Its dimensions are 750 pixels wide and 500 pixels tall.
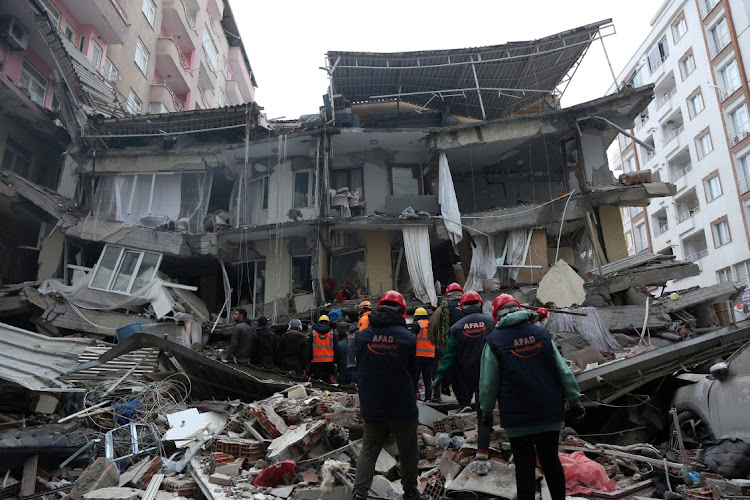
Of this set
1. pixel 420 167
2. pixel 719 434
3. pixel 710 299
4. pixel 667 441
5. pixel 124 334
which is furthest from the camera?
pixel 420 167

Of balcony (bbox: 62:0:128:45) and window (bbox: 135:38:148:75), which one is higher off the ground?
window (bbox: 135:38:148:75)

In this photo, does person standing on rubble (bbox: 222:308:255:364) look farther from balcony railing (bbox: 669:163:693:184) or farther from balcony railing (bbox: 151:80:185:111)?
balcony railing (bbox: 669:163:693:184)

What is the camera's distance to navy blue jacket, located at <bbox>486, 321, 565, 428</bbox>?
12.1 feet

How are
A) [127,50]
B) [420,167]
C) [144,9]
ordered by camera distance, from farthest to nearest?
[144,9] < [127,50] < [420,167]

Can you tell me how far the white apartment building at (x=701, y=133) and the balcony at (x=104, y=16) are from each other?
26306 mm

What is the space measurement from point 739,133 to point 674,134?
6.58m

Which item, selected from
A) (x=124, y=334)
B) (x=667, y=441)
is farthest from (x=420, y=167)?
(x=667, y=441)

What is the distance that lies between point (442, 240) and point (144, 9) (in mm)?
19169

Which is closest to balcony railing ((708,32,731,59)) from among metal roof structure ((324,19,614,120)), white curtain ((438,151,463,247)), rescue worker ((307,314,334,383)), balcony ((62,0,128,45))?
metal roof structure ((324,19,614,120))

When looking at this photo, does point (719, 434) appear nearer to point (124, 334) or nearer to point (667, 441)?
point (667, 441)

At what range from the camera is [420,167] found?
1795 centimetres

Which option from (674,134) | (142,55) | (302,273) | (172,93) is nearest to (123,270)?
(302,273)

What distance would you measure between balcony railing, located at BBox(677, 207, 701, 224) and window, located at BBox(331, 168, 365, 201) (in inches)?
956

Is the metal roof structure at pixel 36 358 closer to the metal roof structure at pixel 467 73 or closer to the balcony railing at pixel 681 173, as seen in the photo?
the metal roof structure at pixel 467 73
